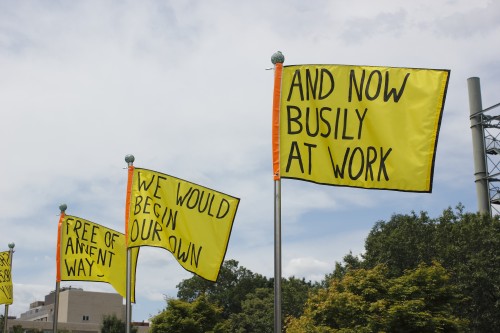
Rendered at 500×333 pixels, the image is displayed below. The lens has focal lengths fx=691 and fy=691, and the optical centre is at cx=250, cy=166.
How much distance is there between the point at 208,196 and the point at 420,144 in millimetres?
5686

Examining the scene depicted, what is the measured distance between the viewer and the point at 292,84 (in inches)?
402

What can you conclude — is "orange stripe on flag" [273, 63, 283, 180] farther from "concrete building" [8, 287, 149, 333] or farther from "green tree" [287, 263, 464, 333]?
"concrete building" [8, 287, 149, 333]

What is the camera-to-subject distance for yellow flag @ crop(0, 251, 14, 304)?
2580 centimetres

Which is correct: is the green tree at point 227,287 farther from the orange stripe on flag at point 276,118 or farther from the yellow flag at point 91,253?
the orange stripe on flag at point 276,118

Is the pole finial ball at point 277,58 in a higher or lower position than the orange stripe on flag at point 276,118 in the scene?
higher

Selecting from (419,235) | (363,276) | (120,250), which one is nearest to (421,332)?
(363,276)

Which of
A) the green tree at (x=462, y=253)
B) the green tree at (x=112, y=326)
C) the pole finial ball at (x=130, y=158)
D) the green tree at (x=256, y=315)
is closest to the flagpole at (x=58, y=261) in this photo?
the pole finial ball at (x=130, y=158)

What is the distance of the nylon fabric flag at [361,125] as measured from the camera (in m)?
9.43

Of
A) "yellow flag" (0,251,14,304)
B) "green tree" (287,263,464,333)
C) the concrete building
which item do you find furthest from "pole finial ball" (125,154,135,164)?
the concrete building

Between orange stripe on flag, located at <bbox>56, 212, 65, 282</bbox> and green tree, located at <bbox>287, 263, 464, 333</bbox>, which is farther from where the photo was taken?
green tree, located at <bbox>287, 263, 464, 333</bbox>

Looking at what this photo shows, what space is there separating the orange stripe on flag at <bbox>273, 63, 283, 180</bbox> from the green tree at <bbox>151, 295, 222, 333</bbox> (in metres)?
35.2

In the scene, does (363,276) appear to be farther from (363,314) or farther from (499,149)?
(499,149)

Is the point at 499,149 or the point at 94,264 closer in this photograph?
the point at 94,264

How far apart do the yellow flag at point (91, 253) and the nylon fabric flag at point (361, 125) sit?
10358 millimetres
